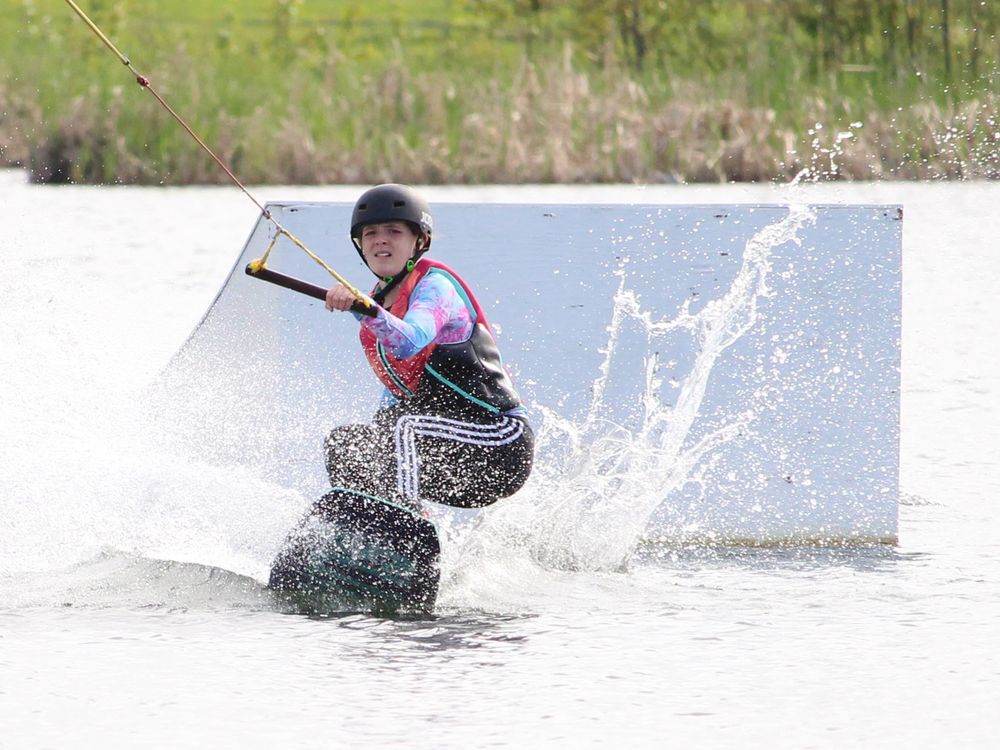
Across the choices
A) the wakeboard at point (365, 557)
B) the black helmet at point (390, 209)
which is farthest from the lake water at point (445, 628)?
the black helmet at point (390, 209)

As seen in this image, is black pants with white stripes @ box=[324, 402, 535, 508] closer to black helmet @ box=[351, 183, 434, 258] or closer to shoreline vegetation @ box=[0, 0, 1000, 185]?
black helmet @ box=[351, 183, 434, 258]

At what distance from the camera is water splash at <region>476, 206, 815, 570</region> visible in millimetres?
7113

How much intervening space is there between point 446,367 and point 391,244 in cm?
38

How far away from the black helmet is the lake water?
1.09 meters

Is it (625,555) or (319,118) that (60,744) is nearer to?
(625,555)

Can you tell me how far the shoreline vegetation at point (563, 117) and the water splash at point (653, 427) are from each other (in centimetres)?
993

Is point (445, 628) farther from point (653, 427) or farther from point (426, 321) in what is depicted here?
Result: point (653, 427)

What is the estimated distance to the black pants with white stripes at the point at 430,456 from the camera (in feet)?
19.7

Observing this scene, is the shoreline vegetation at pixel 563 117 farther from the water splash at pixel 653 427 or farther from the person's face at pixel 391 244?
the person's face at pixel 391 244

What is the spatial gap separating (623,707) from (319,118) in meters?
16.6

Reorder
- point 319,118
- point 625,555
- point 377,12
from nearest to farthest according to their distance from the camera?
1. point 625,555
2. point 319,118
3. point 377,12

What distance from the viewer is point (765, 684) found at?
523 cm

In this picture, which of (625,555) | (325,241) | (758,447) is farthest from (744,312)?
(325,241)

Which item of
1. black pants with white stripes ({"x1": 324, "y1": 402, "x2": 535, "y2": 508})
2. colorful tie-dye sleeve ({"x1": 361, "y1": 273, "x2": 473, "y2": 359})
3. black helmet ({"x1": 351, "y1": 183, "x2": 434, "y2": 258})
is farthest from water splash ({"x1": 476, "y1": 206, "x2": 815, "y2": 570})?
black helmet ({"x1": 351, "y1": 183, "x2": 434, "y2": 258})
